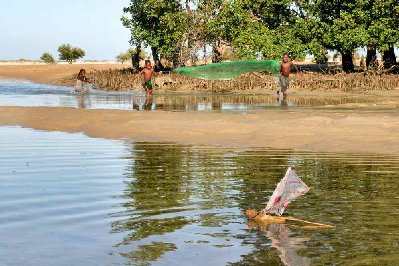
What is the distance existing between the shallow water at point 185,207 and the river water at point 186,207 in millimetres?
12

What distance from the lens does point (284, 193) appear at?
836 cm

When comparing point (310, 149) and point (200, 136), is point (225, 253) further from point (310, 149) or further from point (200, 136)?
point (200, 136)

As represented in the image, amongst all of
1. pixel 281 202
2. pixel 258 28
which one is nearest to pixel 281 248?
pixel 281 202

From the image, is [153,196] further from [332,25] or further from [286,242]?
[332,25]

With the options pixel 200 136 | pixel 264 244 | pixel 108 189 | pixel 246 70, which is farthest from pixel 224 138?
pixel 246 70

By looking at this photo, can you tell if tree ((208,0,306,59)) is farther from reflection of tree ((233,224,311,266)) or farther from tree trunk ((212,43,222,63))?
reflection of tree ((233,224,311,266))

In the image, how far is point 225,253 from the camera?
6875 mm

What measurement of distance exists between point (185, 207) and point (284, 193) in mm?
1288

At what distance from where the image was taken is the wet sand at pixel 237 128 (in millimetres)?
15906

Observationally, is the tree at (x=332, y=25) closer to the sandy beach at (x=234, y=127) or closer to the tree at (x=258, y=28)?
the tree at (x=258, y=28)

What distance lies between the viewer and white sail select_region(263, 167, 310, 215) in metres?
8.27

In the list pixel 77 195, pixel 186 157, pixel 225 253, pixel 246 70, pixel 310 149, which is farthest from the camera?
pixel 246 70

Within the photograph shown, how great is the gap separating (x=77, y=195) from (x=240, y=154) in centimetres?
520

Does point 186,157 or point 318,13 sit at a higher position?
point 318,13
